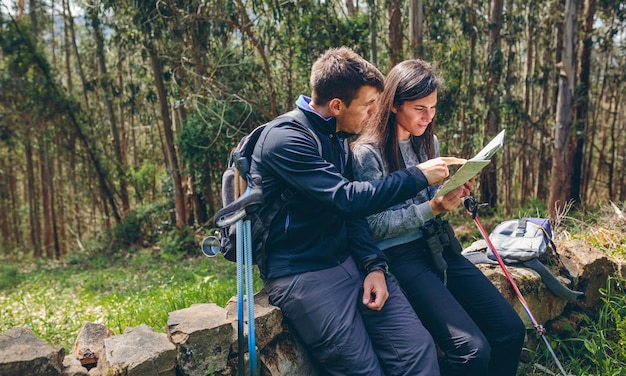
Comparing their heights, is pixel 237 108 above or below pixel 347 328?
above

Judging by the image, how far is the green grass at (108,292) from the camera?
4.16 m

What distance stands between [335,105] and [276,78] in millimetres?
7767

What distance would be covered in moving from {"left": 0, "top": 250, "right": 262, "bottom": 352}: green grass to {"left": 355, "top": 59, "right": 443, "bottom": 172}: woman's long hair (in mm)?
1796

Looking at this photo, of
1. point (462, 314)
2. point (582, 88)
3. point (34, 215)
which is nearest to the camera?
point (462, 314)

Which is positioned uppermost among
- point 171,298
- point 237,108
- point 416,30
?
point 416,30

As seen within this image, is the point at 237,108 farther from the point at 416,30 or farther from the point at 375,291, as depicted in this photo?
the point at 375,291

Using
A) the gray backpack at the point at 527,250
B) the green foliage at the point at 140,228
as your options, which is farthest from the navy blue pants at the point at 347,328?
the green foliage at the point at 140,228

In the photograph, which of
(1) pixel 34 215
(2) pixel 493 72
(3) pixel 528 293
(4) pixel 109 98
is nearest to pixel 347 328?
(3) pixel 528 293

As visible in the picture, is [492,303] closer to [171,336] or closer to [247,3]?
[171,336]

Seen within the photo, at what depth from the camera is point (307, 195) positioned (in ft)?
7.04

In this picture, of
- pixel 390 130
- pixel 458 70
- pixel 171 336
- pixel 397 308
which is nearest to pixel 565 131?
pixel 458 70

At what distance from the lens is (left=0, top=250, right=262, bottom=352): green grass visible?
416 cm

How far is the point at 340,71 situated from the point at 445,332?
129 centimetres

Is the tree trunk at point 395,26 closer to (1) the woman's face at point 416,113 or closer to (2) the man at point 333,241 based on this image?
(1) the woman's face at point 416,113
